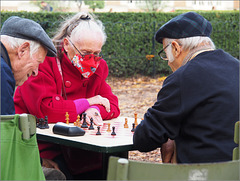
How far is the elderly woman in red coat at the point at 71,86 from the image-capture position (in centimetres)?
377

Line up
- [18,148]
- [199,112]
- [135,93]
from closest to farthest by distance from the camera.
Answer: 1. [18,148]
2. [199,112]
3. [135,93]

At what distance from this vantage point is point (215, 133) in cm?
266

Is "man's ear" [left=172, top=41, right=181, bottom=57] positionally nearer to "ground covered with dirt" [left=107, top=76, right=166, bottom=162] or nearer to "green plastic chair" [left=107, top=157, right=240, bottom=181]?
"green plastic chair" [left=107, top=157, right=240, bottom=181]

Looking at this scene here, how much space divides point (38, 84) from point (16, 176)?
1.69 m

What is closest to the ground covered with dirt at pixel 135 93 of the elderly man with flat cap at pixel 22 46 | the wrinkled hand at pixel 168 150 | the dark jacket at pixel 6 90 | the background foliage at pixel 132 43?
the background foliage at pixel 132 43

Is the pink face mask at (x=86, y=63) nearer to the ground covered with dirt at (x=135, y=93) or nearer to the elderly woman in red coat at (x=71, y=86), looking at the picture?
the elderly woman in red coat at (x=71, y=86)

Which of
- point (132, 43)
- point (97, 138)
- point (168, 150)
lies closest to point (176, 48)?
point (168, 150)

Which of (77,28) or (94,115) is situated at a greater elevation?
(77,28)

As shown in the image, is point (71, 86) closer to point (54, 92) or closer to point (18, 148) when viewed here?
point (54, 92)

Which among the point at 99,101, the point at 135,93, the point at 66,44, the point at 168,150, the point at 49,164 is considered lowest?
the point at 135,93

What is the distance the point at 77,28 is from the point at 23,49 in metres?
1.03

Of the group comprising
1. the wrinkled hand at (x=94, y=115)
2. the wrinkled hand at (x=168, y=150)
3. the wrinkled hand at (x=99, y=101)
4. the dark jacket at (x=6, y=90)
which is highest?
the dark jacket at (x=6, y=90)

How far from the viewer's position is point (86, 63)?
3.95 metres

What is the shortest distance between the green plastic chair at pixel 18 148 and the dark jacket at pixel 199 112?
35.8 inches
